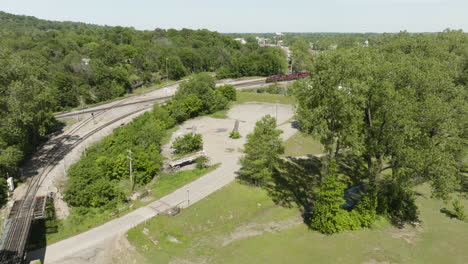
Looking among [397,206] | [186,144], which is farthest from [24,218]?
[397,206]

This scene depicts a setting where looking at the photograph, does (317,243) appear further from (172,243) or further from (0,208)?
(0,208)

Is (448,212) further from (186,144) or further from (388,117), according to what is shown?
(186,144)

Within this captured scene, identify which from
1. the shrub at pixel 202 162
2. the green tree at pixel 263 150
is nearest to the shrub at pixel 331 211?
the green tree at pixel 263 150

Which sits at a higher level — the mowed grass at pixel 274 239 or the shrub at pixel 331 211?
the shrub at pixel 331 211

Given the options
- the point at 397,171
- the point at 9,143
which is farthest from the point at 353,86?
the point at 9,143

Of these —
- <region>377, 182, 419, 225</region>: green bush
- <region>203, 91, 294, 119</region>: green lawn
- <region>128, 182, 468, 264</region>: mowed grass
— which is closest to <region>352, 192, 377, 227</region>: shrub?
<region>128, 182, 468, 264</region>: mowed grass

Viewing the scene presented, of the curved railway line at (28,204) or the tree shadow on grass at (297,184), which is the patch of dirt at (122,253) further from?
the tree shadow on grass at (297,184)
